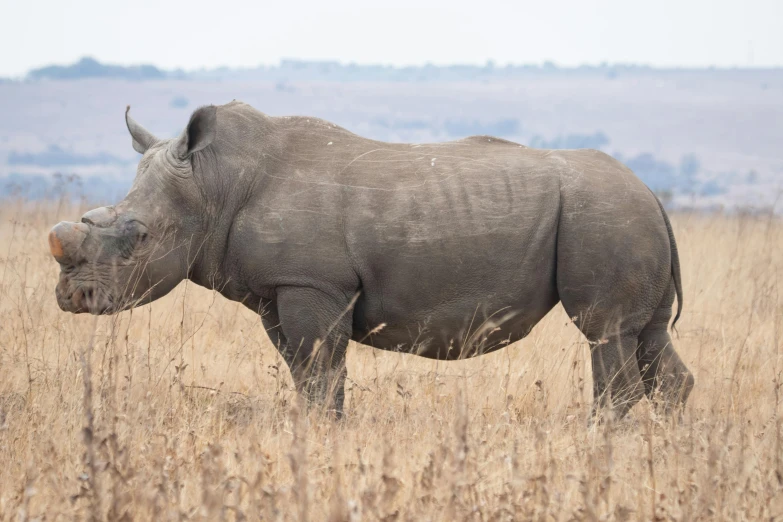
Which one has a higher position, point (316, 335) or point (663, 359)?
point (316, 335)

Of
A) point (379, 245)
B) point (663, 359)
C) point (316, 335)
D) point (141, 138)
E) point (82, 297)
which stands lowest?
point (663, 359)

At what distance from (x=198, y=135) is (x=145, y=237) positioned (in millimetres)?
608

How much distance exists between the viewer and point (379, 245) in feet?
18.7

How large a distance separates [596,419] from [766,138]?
146928mm

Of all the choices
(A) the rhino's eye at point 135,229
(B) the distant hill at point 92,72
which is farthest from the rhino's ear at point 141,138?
(B) the distant hill at point 92,72

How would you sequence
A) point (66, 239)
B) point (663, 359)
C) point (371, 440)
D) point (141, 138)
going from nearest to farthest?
point (371, 440)
point (66, 239)
point (663, 359)
point (141, 138)

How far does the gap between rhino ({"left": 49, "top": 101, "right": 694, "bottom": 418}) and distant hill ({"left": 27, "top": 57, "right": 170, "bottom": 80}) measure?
168m

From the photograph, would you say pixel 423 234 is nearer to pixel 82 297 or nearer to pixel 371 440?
pixel 371 440

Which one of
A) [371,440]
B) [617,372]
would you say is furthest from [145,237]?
[617,372]

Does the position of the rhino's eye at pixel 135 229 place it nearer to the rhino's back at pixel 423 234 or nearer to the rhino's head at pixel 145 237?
the rhino's head at pixel 145 237

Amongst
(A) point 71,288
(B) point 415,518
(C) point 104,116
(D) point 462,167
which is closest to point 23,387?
(A) point 71,288

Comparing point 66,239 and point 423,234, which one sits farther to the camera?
point 423,234

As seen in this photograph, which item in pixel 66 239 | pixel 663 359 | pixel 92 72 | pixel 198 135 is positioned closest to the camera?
pixel 66 239

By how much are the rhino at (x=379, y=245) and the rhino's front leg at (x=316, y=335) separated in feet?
0.03
